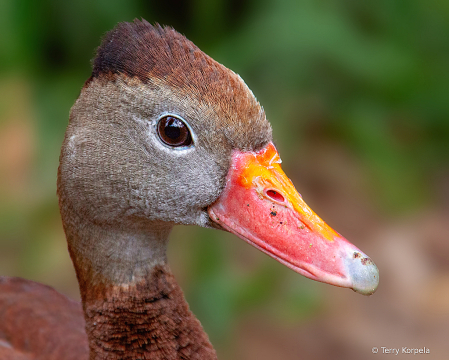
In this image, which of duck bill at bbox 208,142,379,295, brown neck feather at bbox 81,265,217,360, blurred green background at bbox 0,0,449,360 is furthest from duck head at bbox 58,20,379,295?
blurred green background at bbox 0,0,449,360

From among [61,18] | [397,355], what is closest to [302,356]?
[397,355]

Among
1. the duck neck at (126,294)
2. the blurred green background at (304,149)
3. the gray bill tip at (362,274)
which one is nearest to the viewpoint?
the gray bill tip at (362,274)

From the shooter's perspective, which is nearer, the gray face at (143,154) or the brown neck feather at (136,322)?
the gray face at (143,154)

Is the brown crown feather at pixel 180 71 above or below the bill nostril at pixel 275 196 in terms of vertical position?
above

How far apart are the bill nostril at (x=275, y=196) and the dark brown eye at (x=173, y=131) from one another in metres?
0.21

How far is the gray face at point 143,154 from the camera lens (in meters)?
1.11

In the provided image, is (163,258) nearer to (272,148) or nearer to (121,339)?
(121,339)

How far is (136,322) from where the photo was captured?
126cm

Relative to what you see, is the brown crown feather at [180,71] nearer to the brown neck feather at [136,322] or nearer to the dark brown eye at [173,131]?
the dark brown eye at [173,131]

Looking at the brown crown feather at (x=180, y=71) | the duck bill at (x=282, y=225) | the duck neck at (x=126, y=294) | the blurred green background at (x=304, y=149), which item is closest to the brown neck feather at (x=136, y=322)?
the duck neck at (x=126, y=294)

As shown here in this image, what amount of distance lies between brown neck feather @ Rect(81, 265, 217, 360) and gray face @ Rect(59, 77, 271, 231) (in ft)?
0.64

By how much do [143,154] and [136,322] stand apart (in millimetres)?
428

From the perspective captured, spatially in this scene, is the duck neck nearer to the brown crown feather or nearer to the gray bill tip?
the brown crown feather

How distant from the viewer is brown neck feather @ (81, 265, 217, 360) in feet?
4.10
